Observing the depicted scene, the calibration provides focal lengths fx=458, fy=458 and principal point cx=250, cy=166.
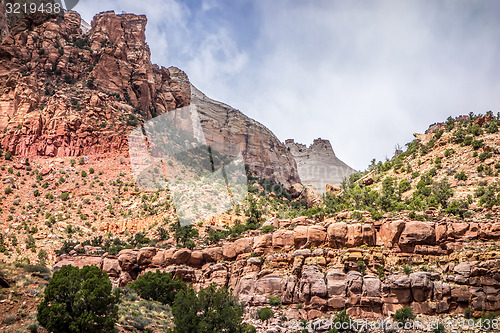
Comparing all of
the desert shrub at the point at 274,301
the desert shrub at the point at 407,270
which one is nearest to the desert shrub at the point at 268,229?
the desert shrub at the point at 274,301

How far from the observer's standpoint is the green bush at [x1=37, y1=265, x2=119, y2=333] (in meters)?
22.8

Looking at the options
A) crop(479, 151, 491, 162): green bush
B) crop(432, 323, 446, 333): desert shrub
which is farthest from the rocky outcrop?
crop(479, 151, 491, 162): green bush

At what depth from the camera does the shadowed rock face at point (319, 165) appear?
461 ft

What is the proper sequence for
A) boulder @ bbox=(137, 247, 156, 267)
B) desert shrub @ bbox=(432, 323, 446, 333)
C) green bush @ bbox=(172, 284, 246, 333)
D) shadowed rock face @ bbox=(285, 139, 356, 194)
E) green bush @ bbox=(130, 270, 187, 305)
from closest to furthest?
green bush @ bbox=(172, 284, 246, 333) → desert shrub @ bbox=(432, 323, 446, 333) → green bush @ bbox=(130, 270, 187, 305) → boulder @ bbox=(137, 247, 156, 267) → shadowed rock face @ bbox=(285, 139, 356, 194)

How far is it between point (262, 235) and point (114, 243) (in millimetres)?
17470

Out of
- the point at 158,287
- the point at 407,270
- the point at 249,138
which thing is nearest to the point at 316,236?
the point at 407,270

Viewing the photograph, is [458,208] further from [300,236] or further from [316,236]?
[300,236]

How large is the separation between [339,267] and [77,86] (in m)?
51.8

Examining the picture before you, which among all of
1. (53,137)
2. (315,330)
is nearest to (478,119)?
(315,330)

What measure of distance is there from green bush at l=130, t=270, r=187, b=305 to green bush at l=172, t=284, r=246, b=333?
9255mm

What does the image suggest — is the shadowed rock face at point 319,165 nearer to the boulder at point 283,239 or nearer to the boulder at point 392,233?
the boulder at point 283,239

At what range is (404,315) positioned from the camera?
3375cm

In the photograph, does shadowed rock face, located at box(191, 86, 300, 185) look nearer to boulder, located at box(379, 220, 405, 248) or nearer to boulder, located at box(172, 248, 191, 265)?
boulder, located at box(172, 248, 191, 265)

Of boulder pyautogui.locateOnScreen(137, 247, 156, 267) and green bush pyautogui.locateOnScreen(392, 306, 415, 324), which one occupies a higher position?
boulder pyautogui.locateOnScreen(137, 247, 156, 267)
